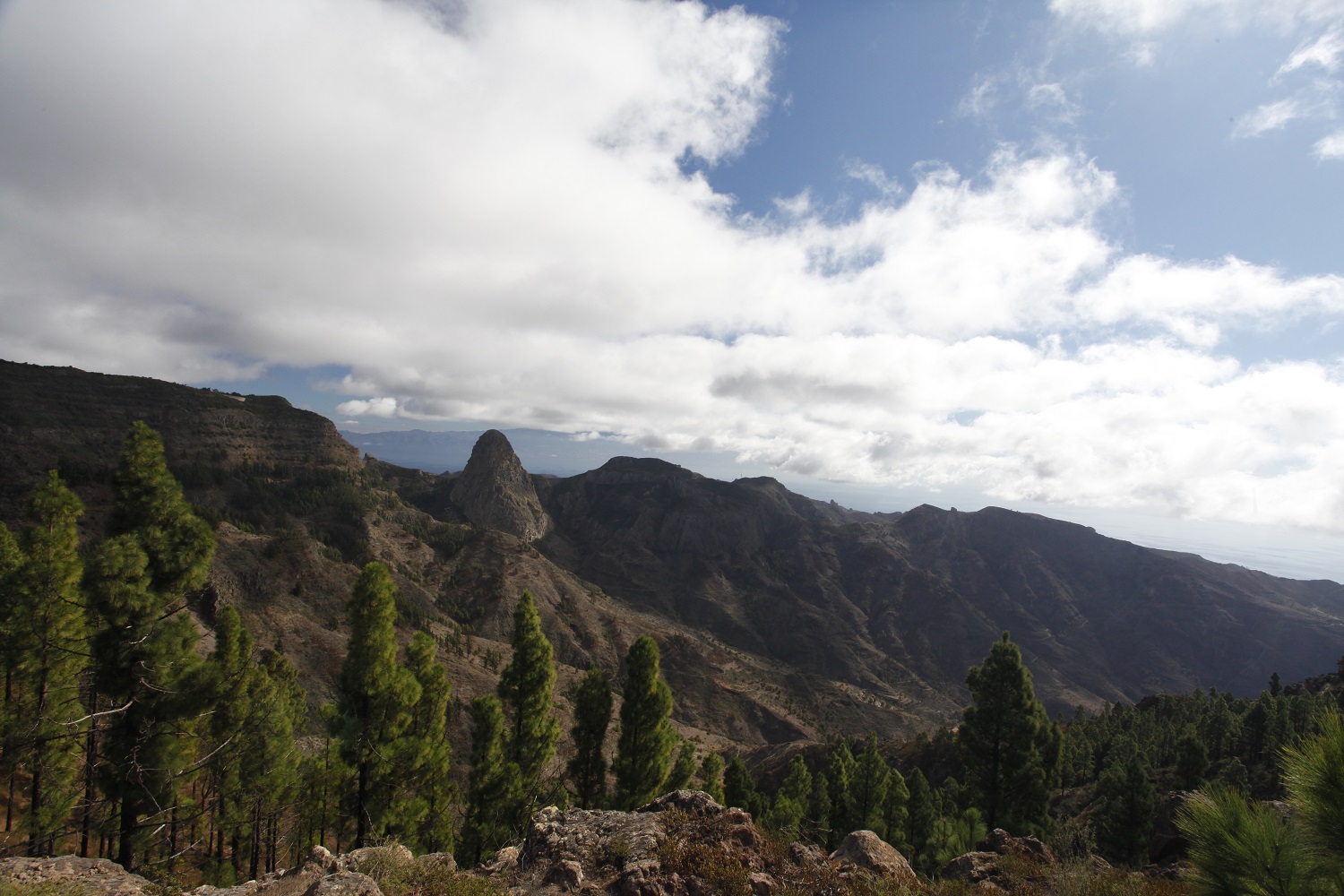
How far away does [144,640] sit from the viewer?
1231cm

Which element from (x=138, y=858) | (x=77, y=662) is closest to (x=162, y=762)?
(x=138, y=858)

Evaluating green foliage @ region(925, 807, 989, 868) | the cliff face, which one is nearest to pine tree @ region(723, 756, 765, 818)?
green foliage @ region(925, 807, 989, 868)

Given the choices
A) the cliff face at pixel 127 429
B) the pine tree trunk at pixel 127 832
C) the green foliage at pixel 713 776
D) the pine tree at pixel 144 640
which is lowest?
the green foliage at pixel 713 776

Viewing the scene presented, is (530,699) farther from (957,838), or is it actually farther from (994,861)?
(957,838)

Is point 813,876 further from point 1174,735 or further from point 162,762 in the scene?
point 1174,735

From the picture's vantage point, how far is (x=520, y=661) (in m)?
22.4

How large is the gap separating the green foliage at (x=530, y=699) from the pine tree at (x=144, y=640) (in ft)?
34.7

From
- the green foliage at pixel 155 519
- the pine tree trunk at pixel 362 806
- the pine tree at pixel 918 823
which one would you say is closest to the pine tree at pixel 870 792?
the pine tree at pixel 918 823

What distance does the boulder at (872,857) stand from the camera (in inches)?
456

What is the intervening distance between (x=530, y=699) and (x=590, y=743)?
513 centimetres

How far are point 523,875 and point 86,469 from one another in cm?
15274

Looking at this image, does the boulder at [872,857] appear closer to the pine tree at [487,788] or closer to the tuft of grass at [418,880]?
the tuft of grass at [418,880]

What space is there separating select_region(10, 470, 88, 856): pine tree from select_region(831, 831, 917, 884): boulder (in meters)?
18.3

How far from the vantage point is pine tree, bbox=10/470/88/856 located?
→ 44.7 feet
